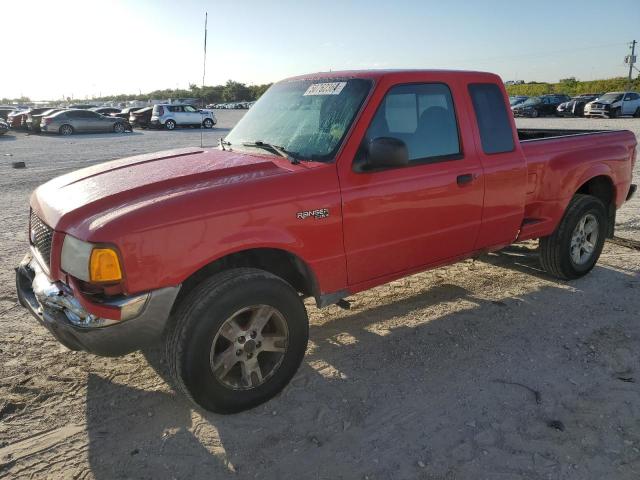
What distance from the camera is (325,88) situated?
3787mm

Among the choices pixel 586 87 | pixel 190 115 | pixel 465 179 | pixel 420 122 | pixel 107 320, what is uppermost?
pixel 586 87

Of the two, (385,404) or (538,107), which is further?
(538,107)

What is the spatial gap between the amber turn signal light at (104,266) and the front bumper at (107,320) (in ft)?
0.44

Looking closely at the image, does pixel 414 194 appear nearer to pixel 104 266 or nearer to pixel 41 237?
pixel 104 266

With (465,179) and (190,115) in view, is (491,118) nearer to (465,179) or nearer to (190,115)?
(465,179)

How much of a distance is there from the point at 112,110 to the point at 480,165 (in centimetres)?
3646

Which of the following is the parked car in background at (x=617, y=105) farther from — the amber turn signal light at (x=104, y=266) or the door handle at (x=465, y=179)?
the amber turn signal light at (x=104, y=266)

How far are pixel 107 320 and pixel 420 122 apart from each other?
101 inches

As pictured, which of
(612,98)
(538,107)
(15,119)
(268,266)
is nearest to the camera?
(268,266)

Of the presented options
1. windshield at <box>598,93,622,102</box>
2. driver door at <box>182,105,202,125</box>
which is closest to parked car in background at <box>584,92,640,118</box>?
windshield at <box>598,93,622,102</box>

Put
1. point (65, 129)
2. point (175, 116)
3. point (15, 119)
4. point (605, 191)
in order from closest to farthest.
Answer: point (605, 191) → point (65, 129) → point (15, 119) → point (175, 116)

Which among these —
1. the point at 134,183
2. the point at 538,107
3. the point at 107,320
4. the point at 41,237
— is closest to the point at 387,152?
the point at 134,183

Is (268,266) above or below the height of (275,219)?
below

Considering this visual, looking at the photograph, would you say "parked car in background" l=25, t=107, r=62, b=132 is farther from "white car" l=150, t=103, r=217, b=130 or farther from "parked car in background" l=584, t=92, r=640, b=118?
"parked car in background" l=584, t=92, r=640, b=118
